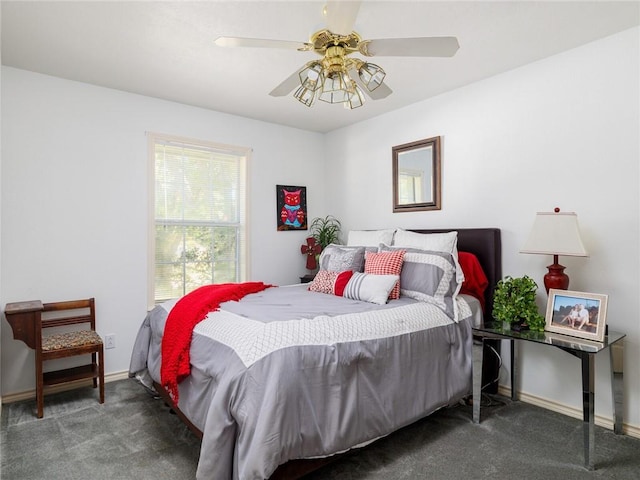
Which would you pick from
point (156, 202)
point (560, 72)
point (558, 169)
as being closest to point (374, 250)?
point (558, 169)

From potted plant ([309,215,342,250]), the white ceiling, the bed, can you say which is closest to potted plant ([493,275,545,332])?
the bed

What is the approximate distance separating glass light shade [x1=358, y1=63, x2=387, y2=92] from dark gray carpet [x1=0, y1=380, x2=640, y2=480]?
2049mm

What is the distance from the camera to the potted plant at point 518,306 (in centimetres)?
253

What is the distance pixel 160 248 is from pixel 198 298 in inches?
51.8

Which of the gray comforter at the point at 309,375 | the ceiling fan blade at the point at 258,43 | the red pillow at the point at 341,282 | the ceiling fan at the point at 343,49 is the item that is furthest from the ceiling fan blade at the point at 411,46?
the red pillow at the point at 341,282

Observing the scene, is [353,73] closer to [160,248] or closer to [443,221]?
[443,221]

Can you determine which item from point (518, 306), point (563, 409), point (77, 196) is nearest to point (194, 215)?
point (77, 196)

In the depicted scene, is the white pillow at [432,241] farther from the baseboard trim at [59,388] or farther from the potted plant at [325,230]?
the baseboard trim at [59,388]

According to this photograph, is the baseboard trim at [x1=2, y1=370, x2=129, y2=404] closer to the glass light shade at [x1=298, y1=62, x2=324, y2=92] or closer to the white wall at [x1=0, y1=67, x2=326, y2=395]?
the white wall at [x1=0, y1=67, x2=326, y2=395]

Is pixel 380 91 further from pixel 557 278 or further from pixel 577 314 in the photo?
pixel 577 314

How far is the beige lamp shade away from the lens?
7.87 feet

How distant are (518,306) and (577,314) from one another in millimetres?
326

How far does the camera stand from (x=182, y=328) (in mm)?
2348

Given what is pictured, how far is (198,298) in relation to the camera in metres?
2.66
